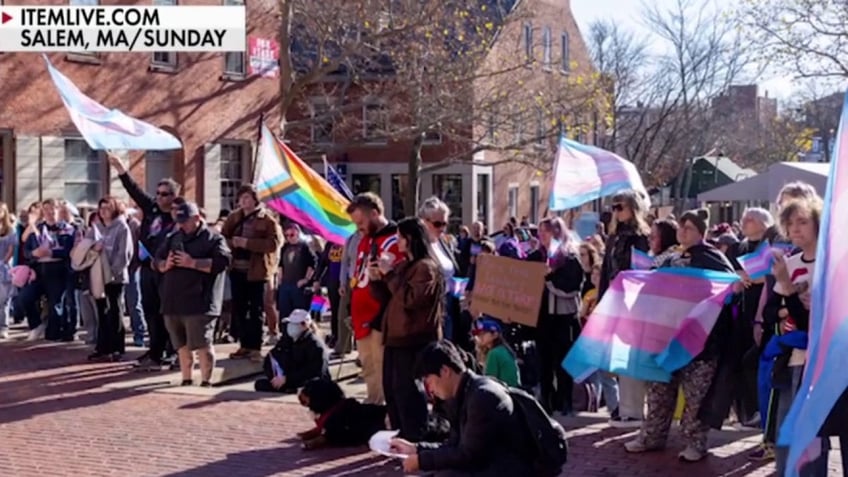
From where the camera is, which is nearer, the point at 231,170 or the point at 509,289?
the point at 509,289

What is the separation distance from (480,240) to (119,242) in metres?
4.50

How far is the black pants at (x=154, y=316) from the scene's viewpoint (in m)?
13.1


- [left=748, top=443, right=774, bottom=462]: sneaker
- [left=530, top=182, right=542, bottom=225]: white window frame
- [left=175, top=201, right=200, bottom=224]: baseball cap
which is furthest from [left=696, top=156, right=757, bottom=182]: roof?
[left=748, top=443, right=774, bottom=462]: sneaker

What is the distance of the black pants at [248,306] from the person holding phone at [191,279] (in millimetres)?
1579

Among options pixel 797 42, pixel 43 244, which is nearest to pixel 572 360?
pixel 43 244

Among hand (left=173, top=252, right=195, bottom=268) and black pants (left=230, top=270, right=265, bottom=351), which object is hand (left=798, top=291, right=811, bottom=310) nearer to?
hand (left=173, top=252, right=195, bottom=268)

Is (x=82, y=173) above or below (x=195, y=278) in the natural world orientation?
above

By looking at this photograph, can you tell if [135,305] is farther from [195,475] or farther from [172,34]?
[172,34]

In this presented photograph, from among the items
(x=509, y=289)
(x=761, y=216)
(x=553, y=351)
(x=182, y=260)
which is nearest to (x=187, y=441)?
(x=182, y=260)

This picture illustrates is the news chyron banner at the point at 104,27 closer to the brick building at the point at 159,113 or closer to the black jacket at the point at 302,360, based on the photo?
the brick building at the point at 159,113

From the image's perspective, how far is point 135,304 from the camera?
14.9 m

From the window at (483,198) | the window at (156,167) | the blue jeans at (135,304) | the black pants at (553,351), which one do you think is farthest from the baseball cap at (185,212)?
the window at (483,198)

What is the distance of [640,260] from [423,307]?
1.84 m

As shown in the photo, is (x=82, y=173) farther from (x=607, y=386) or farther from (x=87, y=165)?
(x=607, y=386)
